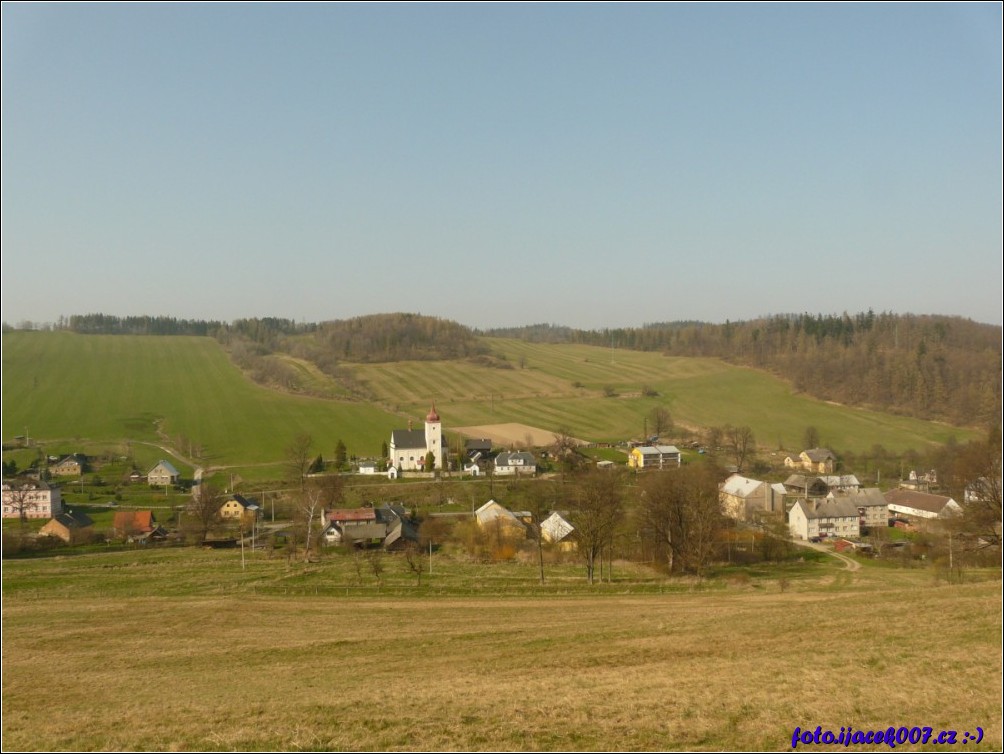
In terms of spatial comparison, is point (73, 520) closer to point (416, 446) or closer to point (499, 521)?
point (499, 521)

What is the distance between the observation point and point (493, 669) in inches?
541

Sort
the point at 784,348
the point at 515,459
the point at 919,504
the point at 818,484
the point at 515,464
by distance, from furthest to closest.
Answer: the point at 784,348
the point at 515,459
the point at 515,464
the point at 818,484
the point at 919,504

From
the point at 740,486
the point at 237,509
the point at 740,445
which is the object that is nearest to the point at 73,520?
the point at 237,509

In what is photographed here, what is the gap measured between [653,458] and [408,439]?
1887 cm

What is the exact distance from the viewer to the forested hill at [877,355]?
7356 centimetres

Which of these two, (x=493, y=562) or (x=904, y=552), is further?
(x=904, y=552)

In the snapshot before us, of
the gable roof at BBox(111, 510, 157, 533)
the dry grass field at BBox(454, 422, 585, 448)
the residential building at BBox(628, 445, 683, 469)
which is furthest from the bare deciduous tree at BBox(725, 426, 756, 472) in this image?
the gable roof at BBox(111, 510, 157, 533)

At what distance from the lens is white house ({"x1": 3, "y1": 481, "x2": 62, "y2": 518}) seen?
1674 inches

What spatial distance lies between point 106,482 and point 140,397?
924 inches

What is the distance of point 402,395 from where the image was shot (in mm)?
81875

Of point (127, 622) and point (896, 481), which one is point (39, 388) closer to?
point (127, 622)

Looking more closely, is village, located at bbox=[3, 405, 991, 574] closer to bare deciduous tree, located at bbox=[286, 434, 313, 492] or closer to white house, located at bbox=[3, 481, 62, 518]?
white house, located at bbox=[3, 481, 62, 518]

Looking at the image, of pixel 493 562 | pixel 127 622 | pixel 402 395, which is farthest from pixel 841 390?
pixel 127 622

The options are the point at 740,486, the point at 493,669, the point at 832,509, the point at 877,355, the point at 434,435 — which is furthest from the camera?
the point at 877,355
